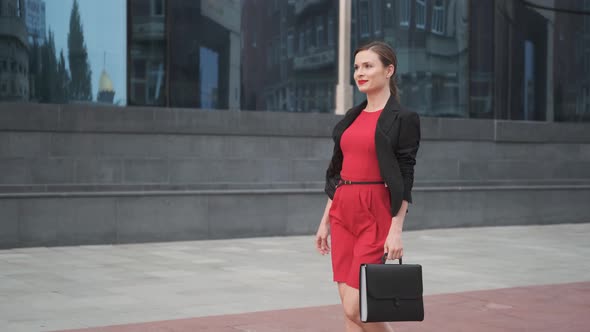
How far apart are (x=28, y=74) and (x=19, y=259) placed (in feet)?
11.1

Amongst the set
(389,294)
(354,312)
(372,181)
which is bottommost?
(354,312)

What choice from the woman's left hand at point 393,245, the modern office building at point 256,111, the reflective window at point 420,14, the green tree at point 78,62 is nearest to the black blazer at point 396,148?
the woman's left hand at point 393,245

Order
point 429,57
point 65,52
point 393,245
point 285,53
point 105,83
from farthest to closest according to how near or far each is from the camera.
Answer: point 429,57, point 285,53, point 105,83, point 65,52, point 393,245

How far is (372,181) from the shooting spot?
184 inches

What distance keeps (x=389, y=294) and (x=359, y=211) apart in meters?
0.47

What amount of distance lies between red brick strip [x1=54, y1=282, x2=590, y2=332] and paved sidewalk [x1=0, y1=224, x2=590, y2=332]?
5.5 inches

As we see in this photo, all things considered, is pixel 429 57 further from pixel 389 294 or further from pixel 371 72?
pixel 389 294

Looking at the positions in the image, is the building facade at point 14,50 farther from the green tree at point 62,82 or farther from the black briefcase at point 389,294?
the black briefcase at point 389,294

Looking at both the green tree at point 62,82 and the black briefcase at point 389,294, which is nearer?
the black briefcase at point 389,294

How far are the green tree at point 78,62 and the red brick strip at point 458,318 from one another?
23.6 feet

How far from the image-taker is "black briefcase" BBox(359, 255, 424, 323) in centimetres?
441

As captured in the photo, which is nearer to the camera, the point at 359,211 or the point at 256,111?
the point at 359,211

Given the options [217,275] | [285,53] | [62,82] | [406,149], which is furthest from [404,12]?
[406,149]

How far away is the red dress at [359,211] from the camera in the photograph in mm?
4637
